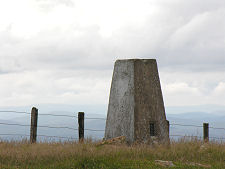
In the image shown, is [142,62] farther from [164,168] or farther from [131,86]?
[164,168]

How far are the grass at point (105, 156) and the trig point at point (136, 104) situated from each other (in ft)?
1.97

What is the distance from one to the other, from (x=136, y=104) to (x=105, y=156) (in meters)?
2.77

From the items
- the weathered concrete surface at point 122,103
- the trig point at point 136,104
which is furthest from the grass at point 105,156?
the weathered concrete surface at point 122,103

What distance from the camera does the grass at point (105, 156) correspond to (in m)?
10.3

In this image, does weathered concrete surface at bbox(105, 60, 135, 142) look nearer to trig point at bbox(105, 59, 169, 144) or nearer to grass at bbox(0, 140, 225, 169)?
trig point at bbox(105, 59, 169, 144)

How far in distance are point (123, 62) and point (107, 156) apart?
3.97 meters

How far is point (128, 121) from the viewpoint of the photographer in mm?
13367

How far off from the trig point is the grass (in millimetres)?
602

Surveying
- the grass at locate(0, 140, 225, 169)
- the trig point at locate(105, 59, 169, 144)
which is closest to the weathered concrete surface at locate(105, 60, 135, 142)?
the trig point at locate(105, 59, 169, 144)

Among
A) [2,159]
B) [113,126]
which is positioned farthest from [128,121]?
[2,159]

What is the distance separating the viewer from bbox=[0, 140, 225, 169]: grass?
10.3 metres

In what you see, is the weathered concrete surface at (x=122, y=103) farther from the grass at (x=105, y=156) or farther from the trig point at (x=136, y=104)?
the grass at (x=105, y=156)

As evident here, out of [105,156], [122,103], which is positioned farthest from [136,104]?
[105,156]

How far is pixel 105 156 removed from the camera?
11289 millimetres
